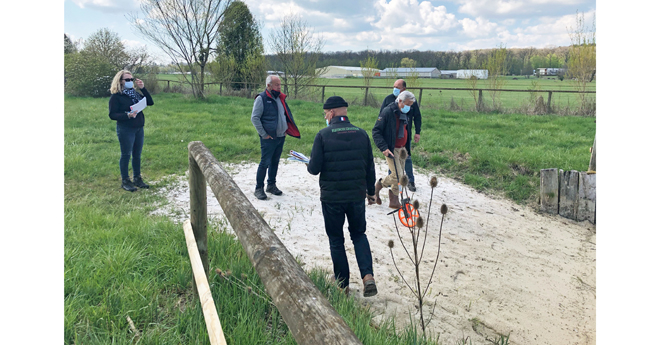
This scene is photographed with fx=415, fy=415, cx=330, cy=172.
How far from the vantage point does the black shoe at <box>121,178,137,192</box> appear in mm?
6897

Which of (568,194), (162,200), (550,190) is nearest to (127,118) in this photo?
(162,200)

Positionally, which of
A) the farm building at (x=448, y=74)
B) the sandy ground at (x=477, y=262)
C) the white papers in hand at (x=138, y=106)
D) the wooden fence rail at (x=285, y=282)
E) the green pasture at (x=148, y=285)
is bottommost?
the sandy ground at (x=477, y=262)

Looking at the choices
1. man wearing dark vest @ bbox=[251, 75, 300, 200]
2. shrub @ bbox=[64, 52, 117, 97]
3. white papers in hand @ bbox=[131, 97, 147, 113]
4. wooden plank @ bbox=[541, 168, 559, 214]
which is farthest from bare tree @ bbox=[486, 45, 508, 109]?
shrub @ bbox=[64, 52, 117, 97]

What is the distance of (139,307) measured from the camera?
2.79 m

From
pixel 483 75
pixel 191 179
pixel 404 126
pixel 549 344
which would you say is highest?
pixel 483 75

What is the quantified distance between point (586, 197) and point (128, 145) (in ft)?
24.1

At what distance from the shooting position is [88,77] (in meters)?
22.6

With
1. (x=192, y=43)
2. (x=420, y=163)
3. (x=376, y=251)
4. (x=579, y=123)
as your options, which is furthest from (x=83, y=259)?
(x=192, y=43)

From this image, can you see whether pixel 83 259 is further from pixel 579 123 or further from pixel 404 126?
pixel 579 123

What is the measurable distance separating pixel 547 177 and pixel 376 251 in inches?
141

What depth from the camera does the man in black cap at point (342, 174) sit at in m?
3.87

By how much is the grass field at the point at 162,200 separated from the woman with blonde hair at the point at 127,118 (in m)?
0.39

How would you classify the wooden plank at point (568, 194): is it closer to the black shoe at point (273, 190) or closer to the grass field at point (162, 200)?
the grass field at point (162, 200)

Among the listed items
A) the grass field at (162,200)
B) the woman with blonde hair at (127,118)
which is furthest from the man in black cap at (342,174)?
the woman with blonde hair at (127,118)
